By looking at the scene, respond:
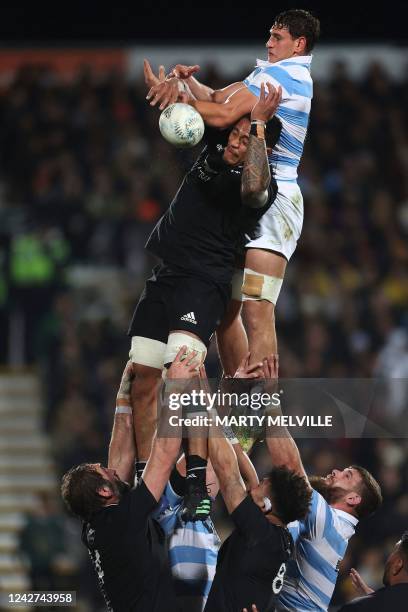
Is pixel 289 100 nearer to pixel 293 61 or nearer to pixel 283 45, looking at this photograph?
pixel 293 61

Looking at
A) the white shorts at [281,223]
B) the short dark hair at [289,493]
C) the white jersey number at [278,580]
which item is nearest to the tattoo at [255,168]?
the white shorts at [281,223]

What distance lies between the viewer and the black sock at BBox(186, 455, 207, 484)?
22.8 ft

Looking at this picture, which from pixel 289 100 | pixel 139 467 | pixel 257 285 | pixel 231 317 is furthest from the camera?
pixel 231 317

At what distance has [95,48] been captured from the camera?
17.1 m

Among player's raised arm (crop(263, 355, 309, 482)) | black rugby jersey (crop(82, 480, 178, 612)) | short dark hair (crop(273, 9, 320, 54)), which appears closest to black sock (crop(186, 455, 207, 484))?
black rugby jersey (crop(82, 480, 178, 612))

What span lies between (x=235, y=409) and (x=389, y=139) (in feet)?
28.5

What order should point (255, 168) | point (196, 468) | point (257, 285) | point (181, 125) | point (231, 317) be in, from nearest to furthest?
1. point (181, 125)
2. point (255, 168)
3. point (196, 468)
4. point (257, 285)
5. point (231, 317)

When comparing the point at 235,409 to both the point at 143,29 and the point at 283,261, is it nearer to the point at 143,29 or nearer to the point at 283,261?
Result: the point at 283,261

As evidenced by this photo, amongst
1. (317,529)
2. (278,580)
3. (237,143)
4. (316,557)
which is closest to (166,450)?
(278,580)

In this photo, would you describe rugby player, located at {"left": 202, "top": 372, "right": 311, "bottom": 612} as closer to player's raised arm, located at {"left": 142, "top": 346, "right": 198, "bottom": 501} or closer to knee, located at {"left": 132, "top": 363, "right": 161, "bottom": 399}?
player's raised arm, located at {"left": 142, "top": 346, "right": 198, "bottom": 501}

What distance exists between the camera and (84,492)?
6.79 meters

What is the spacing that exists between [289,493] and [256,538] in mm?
304

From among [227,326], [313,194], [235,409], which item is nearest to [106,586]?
[235,409]

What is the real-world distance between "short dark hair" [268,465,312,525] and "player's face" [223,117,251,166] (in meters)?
1.77
